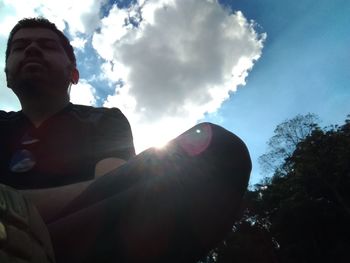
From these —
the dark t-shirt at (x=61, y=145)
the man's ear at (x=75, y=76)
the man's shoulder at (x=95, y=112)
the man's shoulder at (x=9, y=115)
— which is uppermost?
the man's ear at (x=75, y=76)

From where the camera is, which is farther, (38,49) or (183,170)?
(38,49)

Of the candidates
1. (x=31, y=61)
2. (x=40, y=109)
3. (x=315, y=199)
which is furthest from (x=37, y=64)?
(x=315, y=199)

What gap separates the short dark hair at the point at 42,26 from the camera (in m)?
2.02

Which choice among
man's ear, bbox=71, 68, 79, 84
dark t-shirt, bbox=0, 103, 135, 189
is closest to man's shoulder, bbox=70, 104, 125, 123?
dark t-shirt, bbox=0, 103, 135, 189

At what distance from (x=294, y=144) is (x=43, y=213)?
2260 centimetres

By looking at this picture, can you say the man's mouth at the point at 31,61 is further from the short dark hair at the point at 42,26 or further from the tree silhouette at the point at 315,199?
the tree silhouette at the point at 315,199

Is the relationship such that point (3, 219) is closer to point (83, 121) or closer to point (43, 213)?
point (43, 213)

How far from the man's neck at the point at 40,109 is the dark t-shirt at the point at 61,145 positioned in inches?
1.3

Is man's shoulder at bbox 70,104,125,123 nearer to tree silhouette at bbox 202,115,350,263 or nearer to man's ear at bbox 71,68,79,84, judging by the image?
man's ear at bbox 71,68,79,84

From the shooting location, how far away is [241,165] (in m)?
0.90

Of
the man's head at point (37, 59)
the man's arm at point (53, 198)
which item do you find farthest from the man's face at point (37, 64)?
the man's arm at point (53, 198)

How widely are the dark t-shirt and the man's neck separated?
0.11 ft

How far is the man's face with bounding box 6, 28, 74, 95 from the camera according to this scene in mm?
1700

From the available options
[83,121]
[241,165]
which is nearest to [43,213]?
[241,165]
